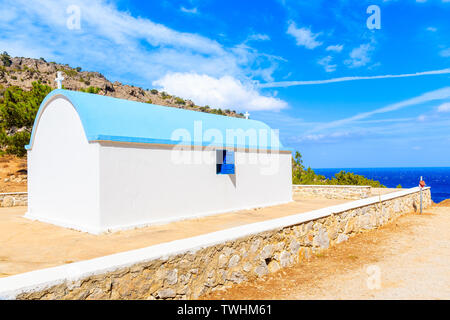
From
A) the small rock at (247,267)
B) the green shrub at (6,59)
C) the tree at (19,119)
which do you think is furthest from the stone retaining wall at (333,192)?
the green shrub at (6,59)

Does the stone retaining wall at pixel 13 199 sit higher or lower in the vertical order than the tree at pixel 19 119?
lower

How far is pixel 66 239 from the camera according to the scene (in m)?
8.75

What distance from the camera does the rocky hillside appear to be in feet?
161

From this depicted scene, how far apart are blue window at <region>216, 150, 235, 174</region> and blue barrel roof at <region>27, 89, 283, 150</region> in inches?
12.9

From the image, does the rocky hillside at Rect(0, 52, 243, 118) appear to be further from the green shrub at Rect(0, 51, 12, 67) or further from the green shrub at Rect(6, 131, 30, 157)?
the green shrub at Rect(6, 131, 30, 157)

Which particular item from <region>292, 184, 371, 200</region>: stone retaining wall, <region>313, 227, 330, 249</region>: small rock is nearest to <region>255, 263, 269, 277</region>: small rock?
<region>313, 227, 330, 249</region>: small rock

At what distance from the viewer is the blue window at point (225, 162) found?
42.8 ft

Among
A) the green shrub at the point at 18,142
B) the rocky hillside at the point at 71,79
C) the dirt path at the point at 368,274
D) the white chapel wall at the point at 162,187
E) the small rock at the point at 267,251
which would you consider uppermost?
the rocky hillside at the point at 71,79

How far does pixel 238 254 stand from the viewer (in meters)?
4.99

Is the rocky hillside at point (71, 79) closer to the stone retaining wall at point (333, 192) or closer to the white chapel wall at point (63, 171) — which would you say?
the stone retaining wall at point (333, 192)

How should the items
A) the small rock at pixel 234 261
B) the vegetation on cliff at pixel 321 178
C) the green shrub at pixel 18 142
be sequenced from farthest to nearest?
the vegetation on cliff at pixel 321 178, the green shrub at pixel 18 142, the small rock at pixel 234 261

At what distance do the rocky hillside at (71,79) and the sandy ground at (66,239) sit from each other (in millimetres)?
40358

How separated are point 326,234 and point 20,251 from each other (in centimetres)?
686
